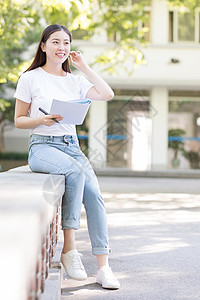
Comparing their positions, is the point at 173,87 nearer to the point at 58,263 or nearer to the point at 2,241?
the point at 58,263

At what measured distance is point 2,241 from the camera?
1380mm

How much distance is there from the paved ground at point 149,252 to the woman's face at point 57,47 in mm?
1741

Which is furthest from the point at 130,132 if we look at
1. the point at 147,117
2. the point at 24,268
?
the point at 24,268

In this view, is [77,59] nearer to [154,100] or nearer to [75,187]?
[75,187]

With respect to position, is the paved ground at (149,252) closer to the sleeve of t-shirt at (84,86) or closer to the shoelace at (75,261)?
the shoelace at (75,261)

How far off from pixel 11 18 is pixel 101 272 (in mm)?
7788

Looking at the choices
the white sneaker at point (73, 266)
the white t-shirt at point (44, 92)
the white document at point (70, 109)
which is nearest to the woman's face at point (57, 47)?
the white t-shirt at point (44, 92)

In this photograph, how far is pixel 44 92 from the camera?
4223 mm

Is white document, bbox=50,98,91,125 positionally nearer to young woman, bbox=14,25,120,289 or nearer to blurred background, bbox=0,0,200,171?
young woman, bbox=14,25,120,289

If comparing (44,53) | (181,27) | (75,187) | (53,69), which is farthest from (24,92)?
(181,27)

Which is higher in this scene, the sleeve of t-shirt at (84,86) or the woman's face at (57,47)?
the woman's face at (57,47)

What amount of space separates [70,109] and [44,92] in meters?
0.41

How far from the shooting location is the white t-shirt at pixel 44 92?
4156 mm

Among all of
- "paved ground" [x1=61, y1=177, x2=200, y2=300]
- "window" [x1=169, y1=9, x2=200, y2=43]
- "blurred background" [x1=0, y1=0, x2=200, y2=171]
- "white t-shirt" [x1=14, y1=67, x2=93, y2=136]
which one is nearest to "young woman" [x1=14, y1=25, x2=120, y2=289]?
"white t-shirt" [x1=14, y1=67, x2=93, y2=136]
